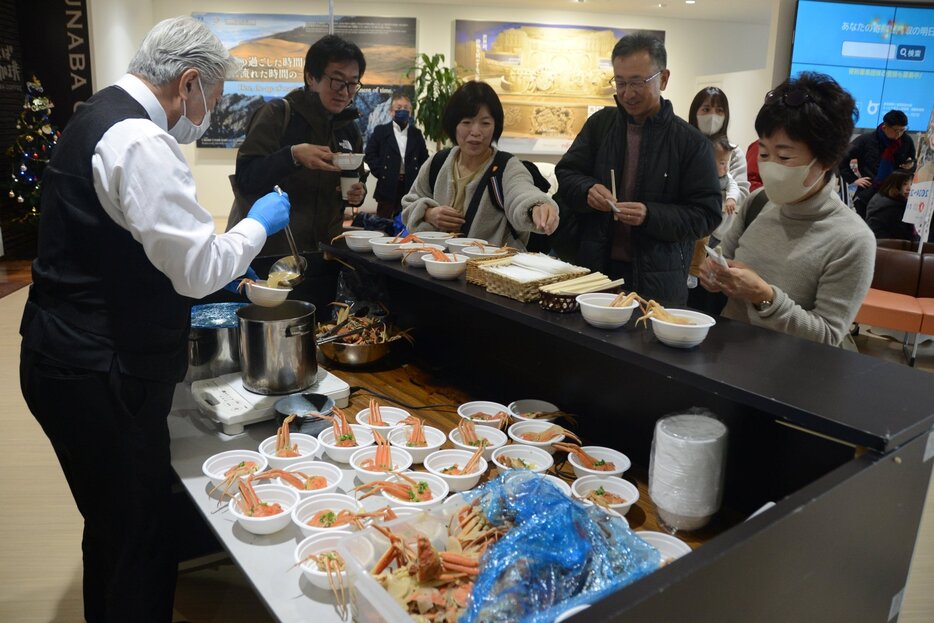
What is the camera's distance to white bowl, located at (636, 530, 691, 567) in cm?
131

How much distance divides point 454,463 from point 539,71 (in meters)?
9.41

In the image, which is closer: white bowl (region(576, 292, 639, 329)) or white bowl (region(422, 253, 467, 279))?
white bowl (region(576, 292, 639, 329))

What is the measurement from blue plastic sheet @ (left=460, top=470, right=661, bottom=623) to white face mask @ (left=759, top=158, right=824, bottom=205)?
112cm

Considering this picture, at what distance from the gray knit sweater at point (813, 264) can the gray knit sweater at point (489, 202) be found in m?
0.83

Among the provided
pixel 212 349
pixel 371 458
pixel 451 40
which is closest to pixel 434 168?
pixel 212 349

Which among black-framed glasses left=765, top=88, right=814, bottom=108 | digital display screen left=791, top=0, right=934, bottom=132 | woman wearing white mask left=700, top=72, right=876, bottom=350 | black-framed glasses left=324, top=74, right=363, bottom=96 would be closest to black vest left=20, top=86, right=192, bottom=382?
woman wearing white mask left=700, top=72, right=876, bottom=350

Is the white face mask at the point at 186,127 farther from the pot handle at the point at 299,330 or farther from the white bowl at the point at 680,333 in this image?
the white bowl at the point at 680,333

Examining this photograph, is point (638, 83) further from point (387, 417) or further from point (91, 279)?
point (91, 279)

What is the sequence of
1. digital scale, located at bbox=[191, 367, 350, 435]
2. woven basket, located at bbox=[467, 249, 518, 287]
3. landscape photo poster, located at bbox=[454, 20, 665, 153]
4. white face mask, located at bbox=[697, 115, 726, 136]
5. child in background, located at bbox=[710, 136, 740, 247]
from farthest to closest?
landscape photo poster, located at bbox=[454, 20, 665, 153] → child in background, located at bbox=[710, 136, 740, 247] → white face mask, located at bbox=[697, 115, 726, 136] → woven basket, located at bbox=[467, 249, 518, 287] → digital scale, located at bbox=[191, 367, 350, 435]

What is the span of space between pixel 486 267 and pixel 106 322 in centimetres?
98

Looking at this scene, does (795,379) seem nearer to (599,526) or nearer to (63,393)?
(599,526)

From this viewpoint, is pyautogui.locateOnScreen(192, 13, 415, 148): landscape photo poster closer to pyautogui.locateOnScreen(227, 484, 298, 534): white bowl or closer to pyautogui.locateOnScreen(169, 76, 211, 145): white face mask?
pyautogui.locateOnScreen(169, 76, 211, 145): white face mask

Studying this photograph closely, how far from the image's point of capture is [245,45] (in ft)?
31.2

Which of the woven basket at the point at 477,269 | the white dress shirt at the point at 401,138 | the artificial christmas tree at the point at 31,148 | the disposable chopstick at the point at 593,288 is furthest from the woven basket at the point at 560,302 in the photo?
the artificial christmas tree at the point at 31,148
